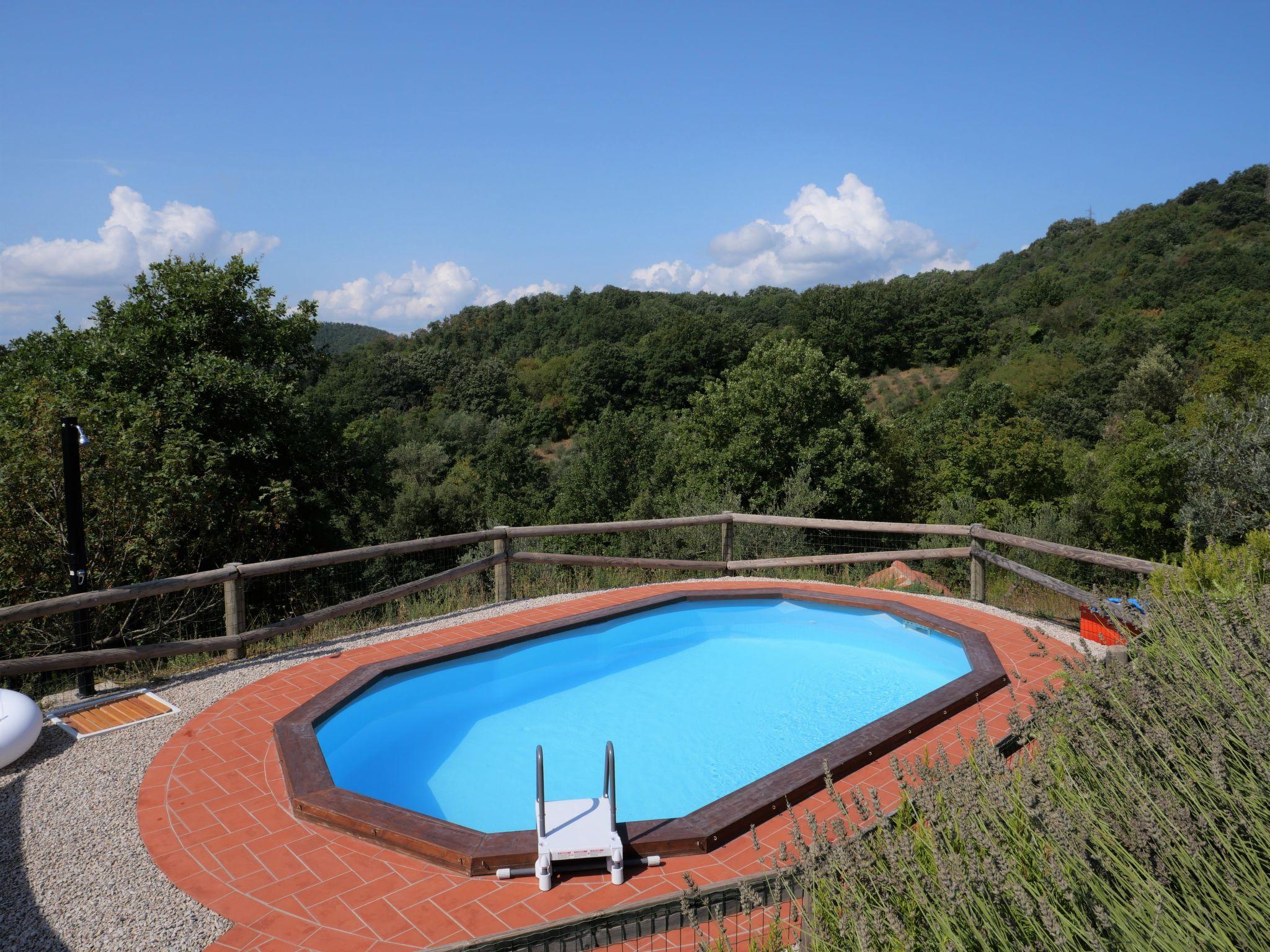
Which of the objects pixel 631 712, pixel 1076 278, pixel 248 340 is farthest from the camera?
pixel 1076 278

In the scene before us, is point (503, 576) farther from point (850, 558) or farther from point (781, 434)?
point (781, 434)

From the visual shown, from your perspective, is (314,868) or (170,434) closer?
(314,868)

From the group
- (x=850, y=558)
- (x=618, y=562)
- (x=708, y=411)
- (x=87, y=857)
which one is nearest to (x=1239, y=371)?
(x=708, y=411)

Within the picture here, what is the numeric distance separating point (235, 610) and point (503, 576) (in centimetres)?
256

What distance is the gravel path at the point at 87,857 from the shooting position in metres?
2.98

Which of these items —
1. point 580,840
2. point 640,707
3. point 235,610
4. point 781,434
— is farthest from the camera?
point 781,434

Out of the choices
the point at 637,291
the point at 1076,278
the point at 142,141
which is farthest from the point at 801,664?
the point at 637,291

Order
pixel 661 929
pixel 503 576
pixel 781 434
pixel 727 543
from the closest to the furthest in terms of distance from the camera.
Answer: pixel 661 929, pixel 503 576, pixel 727 543, pixel 781 434

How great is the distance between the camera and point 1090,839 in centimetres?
200

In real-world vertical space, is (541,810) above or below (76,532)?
below

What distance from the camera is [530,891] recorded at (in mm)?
3287

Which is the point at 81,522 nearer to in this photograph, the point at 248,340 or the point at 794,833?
the point at 794,833

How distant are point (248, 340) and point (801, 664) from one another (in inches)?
383

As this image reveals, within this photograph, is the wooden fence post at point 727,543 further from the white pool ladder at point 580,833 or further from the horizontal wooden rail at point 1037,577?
the white pool ladder at point 580,833
